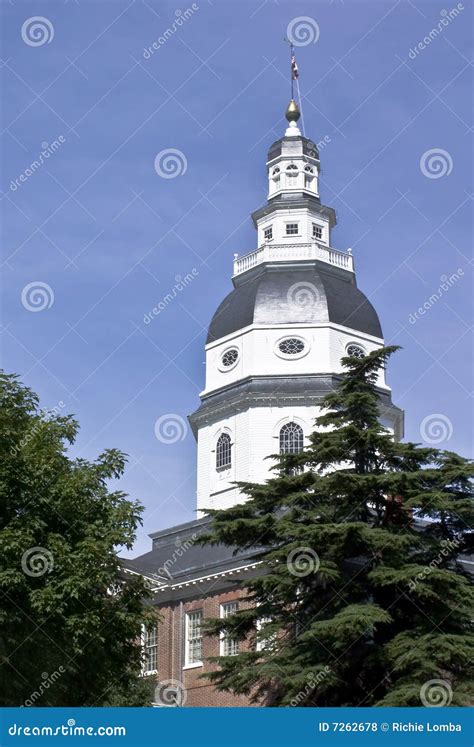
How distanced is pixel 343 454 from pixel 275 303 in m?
23.5

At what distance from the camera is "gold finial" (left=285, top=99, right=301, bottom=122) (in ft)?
200

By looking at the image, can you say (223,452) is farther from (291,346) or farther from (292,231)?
(292,231)

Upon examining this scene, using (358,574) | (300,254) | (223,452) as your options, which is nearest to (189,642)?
(223,452)

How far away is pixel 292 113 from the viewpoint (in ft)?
200

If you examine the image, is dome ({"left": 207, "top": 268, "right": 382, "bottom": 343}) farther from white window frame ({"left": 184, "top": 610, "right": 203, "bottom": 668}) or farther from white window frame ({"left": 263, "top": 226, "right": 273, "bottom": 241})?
white window frame ({"left": 184, "top": 610, "right": 203, "bottom": 668})

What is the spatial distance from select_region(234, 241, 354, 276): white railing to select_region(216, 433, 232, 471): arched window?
884 cm

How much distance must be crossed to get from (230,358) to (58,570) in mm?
28096

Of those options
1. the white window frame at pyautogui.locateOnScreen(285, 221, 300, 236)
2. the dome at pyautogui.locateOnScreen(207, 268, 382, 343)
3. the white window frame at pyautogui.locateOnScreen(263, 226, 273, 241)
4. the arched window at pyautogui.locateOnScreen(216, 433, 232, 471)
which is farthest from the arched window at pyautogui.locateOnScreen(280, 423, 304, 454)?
the white window frame at pyautogui.locateOnScreen(263, 226, 273, 241)

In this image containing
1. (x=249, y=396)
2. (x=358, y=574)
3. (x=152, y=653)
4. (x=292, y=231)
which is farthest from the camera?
(x=292, y=231)

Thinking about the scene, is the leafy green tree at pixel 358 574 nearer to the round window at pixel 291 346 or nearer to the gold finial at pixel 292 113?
the round window at pixel 291 346

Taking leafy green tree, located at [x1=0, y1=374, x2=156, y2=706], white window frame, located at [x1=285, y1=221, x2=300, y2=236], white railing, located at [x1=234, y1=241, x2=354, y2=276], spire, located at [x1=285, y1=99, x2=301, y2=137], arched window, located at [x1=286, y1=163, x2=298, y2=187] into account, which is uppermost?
spire, located at [x1=285, y1=99, x2=301, y2=137]
